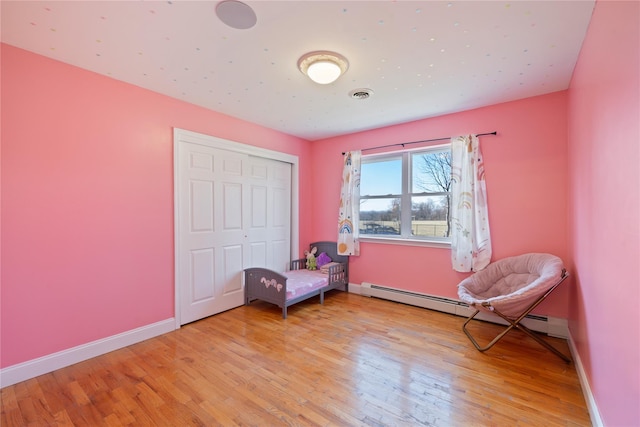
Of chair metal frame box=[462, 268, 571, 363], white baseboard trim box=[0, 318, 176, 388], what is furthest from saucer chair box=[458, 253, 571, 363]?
white baseboard trim box=[0, 318, 176, 388]

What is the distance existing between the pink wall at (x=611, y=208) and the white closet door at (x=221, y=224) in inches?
129

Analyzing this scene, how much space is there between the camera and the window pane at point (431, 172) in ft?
11.2

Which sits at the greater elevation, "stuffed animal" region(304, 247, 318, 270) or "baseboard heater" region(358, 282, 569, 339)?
"stuffed animal" region(304, 247, 318, 270)

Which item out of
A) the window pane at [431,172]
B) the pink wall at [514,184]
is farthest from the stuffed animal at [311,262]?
the window pane at [431,172]

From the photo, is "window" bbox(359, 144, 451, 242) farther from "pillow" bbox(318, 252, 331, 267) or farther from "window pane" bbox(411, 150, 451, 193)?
"pillow" bbox(318, 252, 331, 267)

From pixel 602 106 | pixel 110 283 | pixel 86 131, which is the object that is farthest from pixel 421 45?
pixel 110 283

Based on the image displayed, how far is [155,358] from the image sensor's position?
228cm

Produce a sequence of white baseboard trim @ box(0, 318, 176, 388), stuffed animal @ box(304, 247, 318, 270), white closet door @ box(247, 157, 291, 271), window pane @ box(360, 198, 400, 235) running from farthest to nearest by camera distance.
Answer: stuffed animal @ box(304, 247, 318, 270) < window pane @ box(360, 198, 400, 235) < white closet door @ box(247, 157, 291, 271) < white baseboard trim @ box(0, 318, 176, 388)

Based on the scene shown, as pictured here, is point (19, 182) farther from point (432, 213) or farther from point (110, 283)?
A: point (432, 213)

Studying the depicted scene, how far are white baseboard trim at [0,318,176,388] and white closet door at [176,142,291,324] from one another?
0.94 feet

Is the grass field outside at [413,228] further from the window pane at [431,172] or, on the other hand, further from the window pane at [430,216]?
the window pane at [431,172]

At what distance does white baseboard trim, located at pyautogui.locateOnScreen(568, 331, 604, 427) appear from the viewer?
150cm

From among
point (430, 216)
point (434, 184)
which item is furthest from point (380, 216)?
point (434, 184)

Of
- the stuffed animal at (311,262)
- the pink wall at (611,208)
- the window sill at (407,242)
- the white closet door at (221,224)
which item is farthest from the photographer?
the stuffed animal at (311,262)
